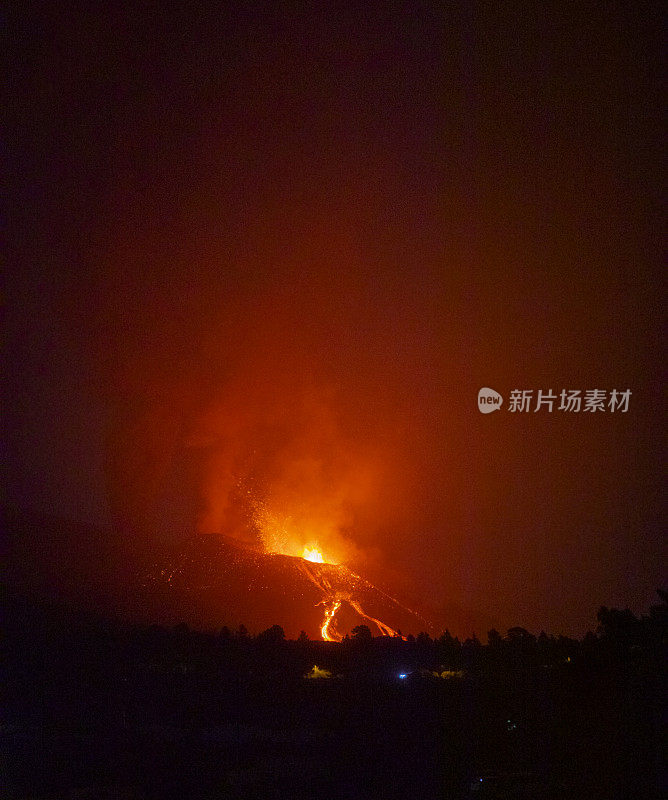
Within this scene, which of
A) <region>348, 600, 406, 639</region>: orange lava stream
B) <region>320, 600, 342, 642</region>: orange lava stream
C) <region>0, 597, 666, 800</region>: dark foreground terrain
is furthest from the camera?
<region>348, 600, 406, 639</region>: orange lava stream

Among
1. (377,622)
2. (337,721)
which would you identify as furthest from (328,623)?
(337,721)

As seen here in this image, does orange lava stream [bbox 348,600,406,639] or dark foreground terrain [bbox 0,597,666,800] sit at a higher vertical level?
orange lava stream [bbox 348,600,406,639]

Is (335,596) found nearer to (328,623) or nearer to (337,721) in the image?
(328,623)

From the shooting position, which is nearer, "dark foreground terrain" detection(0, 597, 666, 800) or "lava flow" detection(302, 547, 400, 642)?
"dark foreground terrain" detection(0, 597, 666, 800)

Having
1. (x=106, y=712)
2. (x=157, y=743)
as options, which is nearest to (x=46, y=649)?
(x=106, y=712)

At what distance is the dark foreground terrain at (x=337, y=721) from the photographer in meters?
13.6

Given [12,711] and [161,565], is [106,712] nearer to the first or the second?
[12,711]

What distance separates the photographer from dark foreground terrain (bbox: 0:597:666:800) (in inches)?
537

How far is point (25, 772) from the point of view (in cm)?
1755

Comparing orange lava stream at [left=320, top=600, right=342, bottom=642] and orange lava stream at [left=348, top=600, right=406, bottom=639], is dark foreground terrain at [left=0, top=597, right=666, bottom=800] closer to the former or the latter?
orange lava stream at [left=320, top=600, right=342, bottom=642]

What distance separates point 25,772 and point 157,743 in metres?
3.76

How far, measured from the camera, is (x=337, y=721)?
22.8 meters

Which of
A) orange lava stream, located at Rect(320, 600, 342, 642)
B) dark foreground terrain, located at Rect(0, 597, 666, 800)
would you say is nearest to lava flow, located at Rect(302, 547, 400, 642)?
orange lava stream, located at Rect(320, 600, 342, 642)

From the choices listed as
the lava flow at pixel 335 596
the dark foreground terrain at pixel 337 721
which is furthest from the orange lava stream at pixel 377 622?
the dark foreground terrain at pixel 337 721
